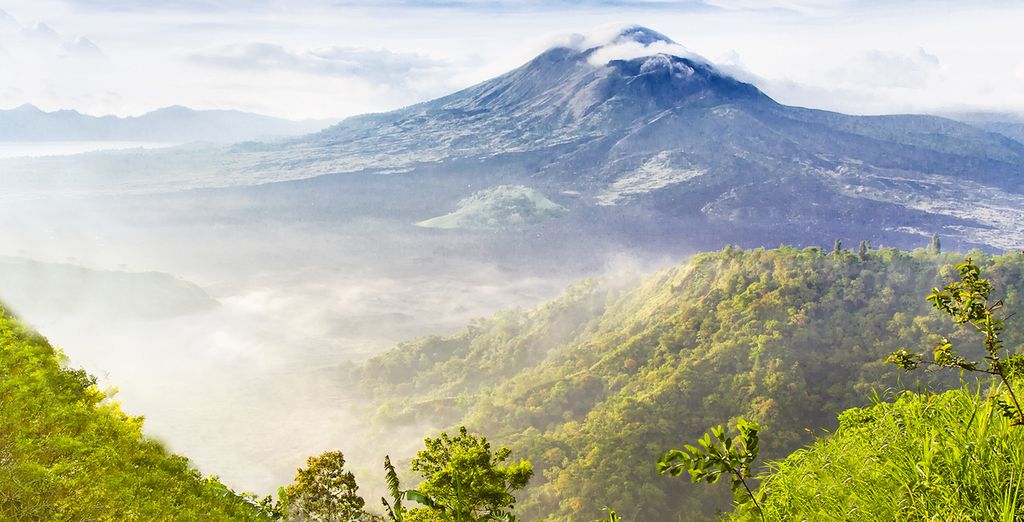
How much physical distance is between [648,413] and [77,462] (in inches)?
2629

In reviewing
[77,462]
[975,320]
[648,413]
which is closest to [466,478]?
[77,462]

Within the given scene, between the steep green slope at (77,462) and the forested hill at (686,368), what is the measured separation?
166ft

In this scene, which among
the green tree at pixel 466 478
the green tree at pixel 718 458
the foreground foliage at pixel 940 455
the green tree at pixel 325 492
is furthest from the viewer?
the green tree at pixel 325 492

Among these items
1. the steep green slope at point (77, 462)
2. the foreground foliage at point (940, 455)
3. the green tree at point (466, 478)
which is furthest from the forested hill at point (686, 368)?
the foreground foliage at point (940, 455)

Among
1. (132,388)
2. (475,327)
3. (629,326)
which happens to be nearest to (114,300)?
(132,388)

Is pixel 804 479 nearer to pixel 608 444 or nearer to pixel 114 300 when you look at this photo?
pixel 608 444

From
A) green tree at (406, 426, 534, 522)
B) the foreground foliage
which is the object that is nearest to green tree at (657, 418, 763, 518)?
the foreground foliage

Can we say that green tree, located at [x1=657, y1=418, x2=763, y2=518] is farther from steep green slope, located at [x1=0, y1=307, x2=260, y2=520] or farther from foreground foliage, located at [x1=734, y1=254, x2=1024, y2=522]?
steep green slope, located at [x1=0, y1=307, x2=260, y2=520]

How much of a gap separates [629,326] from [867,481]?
96.4 m

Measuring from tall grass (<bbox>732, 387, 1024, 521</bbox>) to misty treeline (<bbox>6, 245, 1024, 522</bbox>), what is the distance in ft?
0.04

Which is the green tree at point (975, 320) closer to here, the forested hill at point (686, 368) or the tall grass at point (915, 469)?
the tall grass at point (915, 469)

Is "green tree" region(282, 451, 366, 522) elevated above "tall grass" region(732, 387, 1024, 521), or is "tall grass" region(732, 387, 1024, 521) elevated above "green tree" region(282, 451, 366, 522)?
"tall grass" region(732, 387, 1024, 521)

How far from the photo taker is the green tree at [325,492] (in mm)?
12922

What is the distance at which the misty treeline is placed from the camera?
430 cm
